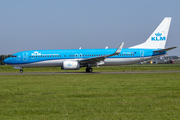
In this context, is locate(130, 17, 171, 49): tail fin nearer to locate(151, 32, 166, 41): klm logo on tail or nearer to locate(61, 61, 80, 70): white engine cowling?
locate(151, 32, 166, 41): klm logo on tail

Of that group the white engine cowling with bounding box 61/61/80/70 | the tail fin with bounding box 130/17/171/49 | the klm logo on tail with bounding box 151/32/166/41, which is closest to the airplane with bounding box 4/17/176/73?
the tail fin with bounding box 130/17/171/49

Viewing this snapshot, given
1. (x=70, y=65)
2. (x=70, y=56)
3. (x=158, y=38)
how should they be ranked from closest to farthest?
(x=70, y=65) < (x=70, y=56) < (x=158, y=38)

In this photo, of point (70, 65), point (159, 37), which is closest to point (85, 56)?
point (70, 65)

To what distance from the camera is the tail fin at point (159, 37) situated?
124 ft

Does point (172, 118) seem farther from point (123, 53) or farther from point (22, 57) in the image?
point (22, 57)

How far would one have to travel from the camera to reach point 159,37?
38.1 meters

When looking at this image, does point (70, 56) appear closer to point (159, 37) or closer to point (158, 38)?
point (158, 38)

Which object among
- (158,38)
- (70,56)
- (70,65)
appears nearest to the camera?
(70,65)

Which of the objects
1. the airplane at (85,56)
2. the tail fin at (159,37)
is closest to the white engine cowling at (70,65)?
the airplane at (85,56)

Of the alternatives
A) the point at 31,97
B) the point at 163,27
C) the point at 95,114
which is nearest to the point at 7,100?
the point at 31,97

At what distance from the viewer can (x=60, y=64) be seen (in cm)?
3638

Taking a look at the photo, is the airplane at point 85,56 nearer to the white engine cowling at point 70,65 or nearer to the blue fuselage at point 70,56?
the blue fuselage at point 70,56

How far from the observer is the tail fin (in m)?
37.8

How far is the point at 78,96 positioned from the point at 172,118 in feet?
18.8
